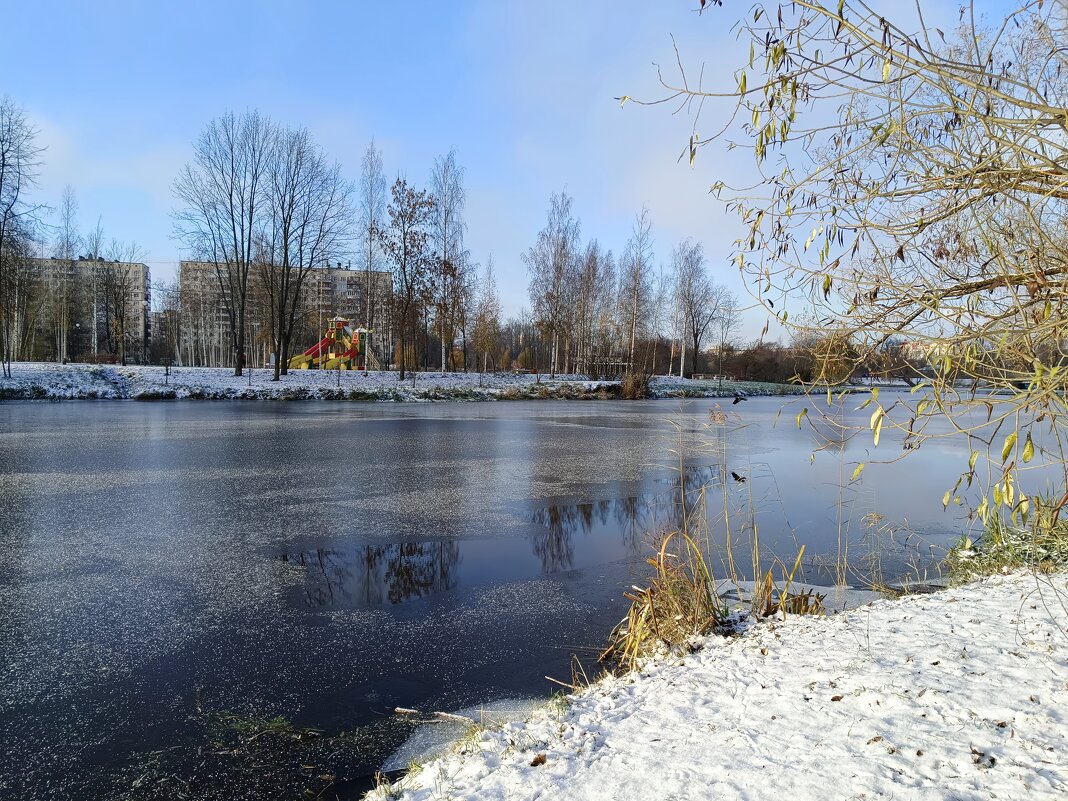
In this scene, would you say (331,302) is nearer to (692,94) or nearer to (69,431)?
(69,431)

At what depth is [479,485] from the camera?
376 inches

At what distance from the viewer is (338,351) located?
155 ft

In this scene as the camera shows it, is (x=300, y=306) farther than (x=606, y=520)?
Yes

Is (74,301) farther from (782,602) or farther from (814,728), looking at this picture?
(814,728)

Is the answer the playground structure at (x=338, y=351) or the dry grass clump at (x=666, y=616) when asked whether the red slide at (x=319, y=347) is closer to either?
the playground structure at (x=338, y=351)

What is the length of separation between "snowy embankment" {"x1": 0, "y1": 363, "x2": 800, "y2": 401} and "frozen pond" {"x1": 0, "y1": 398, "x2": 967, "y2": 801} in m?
16.7

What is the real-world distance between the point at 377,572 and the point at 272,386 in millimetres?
27228

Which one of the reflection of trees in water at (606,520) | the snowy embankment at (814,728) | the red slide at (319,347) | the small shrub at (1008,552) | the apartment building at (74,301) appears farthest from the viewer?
the red slide at (319,347)

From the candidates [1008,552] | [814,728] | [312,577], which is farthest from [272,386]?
[814,728]

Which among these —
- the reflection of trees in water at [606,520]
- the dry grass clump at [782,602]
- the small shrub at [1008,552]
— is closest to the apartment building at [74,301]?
the reflection of trees in water at [606,520]

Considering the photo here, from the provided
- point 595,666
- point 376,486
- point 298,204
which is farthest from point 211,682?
point 298,204

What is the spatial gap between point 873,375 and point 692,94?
5.29ft

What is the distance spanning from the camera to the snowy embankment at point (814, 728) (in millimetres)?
2158

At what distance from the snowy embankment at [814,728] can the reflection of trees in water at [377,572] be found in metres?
2.23
